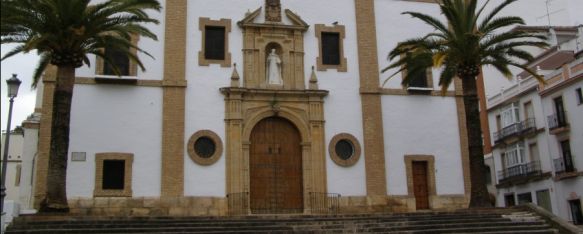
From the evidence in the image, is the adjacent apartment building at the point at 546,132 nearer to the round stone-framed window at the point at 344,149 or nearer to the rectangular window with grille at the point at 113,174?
the round stone-framed window at the point at 344,149

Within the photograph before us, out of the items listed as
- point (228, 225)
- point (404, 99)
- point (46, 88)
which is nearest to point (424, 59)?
point (404, 99)

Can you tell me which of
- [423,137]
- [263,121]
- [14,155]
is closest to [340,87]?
[263,121]

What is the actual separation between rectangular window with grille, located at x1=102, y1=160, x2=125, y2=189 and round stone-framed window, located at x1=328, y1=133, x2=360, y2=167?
7418mm

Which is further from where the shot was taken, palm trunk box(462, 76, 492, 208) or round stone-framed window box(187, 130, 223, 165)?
round stone-framed window box(187, 130, 223, 165)

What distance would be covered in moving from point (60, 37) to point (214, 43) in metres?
6.49

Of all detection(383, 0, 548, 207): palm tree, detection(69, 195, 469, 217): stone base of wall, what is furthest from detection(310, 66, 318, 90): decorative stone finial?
detection(69, 195, 469, 217): stone base of wall

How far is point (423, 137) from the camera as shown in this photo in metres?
24.1

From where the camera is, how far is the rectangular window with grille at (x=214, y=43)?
23109 millimetres

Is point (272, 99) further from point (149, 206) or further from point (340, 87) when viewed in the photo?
point (149, 206)

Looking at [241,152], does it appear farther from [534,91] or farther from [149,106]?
[534,91]

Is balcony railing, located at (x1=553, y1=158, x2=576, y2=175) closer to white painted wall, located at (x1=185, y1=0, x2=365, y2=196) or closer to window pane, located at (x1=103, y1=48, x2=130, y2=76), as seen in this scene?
white painted wall, located at (x1=185, y1=0, x2=365, y2=196)

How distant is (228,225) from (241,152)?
5.88 m

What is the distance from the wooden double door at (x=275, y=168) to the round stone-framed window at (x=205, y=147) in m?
1.31

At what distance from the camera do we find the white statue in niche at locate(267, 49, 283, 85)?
2334 cm
